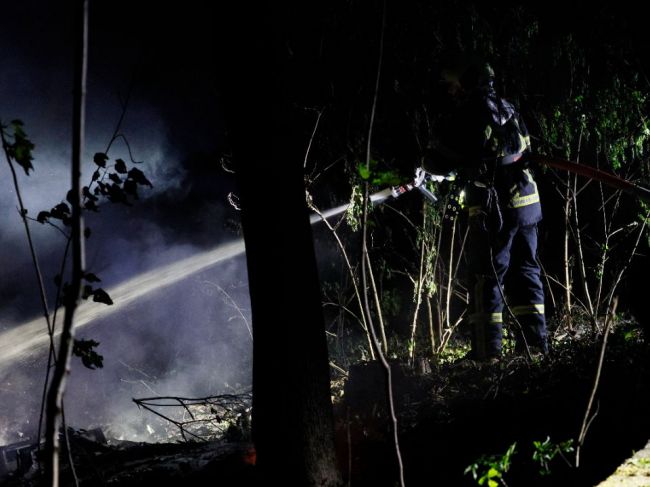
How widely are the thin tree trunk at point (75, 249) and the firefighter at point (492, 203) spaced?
298 centimetres

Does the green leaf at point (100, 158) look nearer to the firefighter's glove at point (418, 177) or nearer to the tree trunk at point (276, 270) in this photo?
the tree trunk at point (276, 270)

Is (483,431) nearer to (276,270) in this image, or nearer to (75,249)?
(276,270)

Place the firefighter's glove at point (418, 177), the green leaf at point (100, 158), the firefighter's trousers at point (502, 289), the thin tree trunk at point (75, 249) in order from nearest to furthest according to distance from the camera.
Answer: the thin tree trunk at point (75, 249), the green leaf at point (100, 158), the firefighter's trousers at point (502, 289), the firefighter's glove at point (418, 177)

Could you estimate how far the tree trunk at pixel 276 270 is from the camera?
240 cm

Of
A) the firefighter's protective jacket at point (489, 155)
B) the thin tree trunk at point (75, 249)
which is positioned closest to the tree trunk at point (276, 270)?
the thin tree trunk at point (75, 249)

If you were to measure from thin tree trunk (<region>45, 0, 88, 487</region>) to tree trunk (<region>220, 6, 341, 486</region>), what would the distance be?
1.30 meters

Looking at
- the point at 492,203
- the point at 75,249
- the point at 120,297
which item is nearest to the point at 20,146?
the point at 75,249

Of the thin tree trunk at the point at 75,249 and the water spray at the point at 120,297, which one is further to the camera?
the water spray at the point at 120,297

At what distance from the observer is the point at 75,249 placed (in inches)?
43.3

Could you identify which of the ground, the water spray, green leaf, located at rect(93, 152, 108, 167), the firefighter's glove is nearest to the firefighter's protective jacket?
the firefighter's glove

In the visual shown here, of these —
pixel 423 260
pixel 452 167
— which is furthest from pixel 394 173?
pixel 423 260

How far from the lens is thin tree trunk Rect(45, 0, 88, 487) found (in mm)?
1070

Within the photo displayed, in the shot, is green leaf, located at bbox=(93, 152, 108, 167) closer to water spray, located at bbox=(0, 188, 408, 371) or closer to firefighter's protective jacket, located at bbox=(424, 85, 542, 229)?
firefighter's protective jacket, located at bbox=(424, 85, 542, 229)

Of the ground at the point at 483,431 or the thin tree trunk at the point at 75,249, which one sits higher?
the thin tree trunk at the point at 75,249
